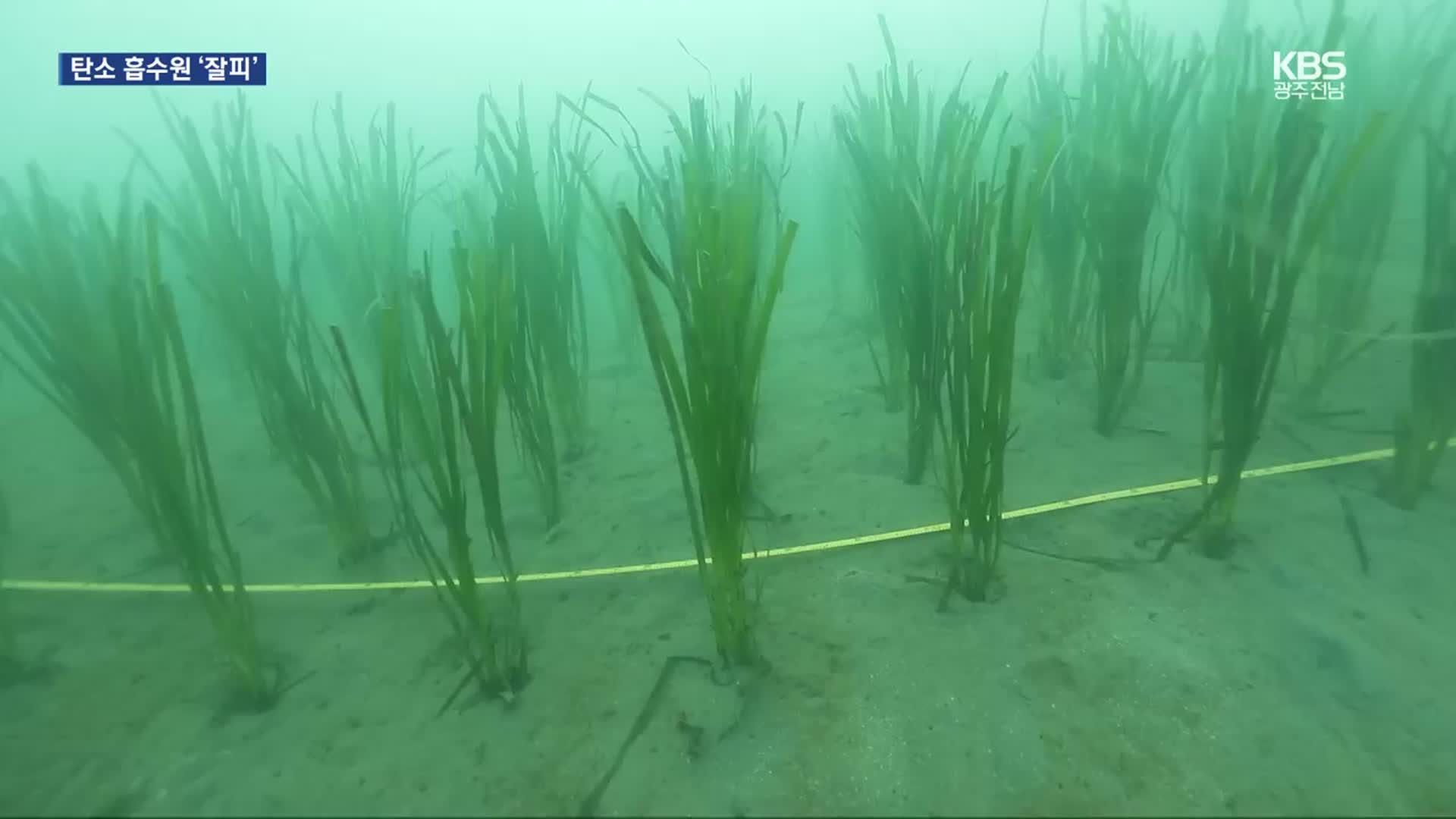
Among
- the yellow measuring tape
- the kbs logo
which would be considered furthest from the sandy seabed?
the kbs logo

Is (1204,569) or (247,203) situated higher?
(247,203)

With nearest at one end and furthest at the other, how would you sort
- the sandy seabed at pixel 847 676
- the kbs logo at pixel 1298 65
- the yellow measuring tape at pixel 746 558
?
the sandy seabed at pixel 847 676 < the yellow measuring tape at pixel 746 558 < the kbs logo at pixel 1298 65

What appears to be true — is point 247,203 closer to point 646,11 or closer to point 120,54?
point 120,54

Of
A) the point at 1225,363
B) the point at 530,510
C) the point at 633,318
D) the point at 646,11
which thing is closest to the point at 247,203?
the point at 530,510

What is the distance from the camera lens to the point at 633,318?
3160mm

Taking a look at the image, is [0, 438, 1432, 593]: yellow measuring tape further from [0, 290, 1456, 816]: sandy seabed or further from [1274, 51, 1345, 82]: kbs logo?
[1274, 51, 1345, 82]: kbs logo

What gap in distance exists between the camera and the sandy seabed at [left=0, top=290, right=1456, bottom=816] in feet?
3.35

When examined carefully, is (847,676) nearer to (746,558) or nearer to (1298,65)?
(746,558)

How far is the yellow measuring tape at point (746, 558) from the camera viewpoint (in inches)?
63.7

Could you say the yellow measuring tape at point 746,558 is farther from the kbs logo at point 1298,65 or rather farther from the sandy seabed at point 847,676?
the kbs logo at point 1298,65

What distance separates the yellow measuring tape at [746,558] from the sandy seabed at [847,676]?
3 cm

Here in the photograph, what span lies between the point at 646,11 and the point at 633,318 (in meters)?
26.7

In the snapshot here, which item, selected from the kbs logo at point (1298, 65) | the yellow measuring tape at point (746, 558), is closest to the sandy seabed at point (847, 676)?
the yellow measuring tape at point (746, 558)

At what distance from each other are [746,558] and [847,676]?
47 centimetres
